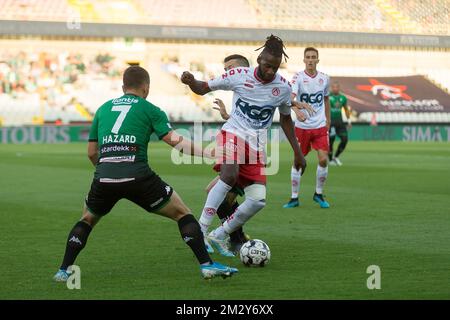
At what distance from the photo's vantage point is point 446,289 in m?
6.91

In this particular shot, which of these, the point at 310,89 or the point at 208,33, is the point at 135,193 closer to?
the point at 310,89

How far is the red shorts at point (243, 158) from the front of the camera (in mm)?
8977

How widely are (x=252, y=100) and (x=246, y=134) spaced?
1.12 feet

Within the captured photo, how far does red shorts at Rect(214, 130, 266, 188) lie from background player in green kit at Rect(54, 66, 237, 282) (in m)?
1.67

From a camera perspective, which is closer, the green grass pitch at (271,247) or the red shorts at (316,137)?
the green grass pitch at (271,247)

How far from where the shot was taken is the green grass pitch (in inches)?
276

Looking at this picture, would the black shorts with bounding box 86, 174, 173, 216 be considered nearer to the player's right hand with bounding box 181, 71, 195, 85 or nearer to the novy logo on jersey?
the player's right hand with bounding box 181, 71, 195, 85

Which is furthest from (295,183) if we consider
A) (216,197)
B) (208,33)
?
(208,33)

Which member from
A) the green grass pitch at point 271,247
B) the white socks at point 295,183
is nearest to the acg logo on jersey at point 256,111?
the green grass pitch at point 271,247

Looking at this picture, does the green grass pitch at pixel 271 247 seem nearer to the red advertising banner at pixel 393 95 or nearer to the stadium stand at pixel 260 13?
the stadium stand at pixel 260 13

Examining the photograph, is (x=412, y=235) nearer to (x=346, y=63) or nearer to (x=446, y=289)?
(x=446, y=289)

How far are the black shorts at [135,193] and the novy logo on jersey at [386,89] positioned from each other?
4705 cm

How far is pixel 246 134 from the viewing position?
909cm

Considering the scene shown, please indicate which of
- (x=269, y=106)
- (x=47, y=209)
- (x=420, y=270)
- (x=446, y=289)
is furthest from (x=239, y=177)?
(x=47, y=209)
